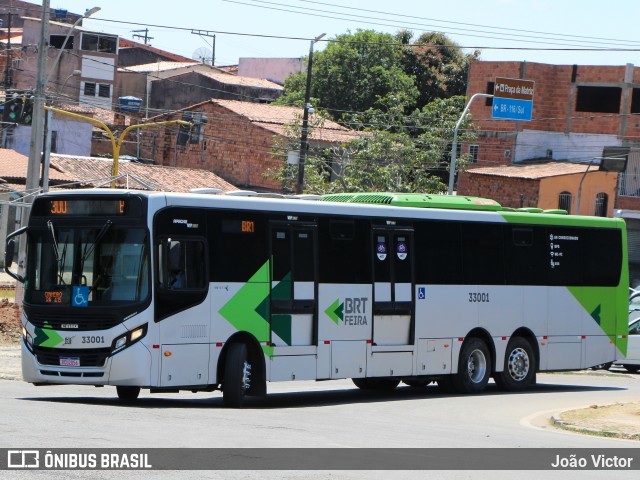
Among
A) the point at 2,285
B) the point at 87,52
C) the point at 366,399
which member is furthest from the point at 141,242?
the point at 87,52

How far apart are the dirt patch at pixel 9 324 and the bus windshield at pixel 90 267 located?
11.9 meters

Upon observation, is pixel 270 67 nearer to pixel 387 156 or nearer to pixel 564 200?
pixel 387 156

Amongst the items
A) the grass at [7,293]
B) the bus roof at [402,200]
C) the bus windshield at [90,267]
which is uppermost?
the bus roof at [402,200]

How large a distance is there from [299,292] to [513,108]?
45473mm

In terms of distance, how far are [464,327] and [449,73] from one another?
217ft

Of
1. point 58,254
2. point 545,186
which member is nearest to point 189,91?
point 545,186

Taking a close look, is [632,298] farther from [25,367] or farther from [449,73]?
[449,73]

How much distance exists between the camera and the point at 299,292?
58.8ft

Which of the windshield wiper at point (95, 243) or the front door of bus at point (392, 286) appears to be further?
the front door of bus at point (392, 286)

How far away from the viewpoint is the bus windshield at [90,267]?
15938 millimetres

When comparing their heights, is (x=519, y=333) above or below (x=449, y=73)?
below

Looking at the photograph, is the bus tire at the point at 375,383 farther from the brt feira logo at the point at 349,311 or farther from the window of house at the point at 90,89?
the window of house at the point at 90,89

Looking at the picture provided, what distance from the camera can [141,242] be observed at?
16.0m

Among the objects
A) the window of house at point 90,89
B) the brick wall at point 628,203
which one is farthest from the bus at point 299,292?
the window of house at point 90,89
